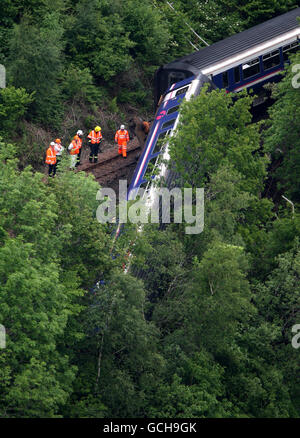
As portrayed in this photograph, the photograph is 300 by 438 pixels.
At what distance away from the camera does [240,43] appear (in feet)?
119

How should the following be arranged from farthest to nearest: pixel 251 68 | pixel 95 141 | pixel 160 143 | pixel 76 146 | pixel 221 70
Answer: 1. pixel 251 68
2. pixel 221 70
3. pixel 95 141
4. pixel 76 146
5. pixel 160 143

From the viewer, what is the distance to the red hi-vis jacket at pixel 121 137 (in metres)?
33.6

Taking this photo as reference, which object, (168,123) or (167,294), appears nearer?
(167,294)

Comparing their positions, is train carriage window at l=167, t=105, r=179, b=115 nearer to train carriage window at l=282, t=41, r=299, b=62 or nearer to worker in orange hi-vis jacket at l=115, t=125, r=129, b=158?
worker in orange hi-vis jacket at l=115, t=125, r=129, b=158

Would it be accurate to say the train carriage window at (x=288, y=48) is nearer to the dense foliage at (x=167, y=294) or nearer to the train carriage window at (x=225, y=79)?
the train carriage window at (x=225, y=79)

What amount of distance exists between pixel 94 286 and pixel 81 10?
1909 cm

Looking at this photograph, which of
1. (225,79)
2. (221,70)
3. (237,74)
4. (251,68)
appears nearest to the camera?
(221,70)

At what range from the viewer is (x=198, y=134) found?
91.9 feet

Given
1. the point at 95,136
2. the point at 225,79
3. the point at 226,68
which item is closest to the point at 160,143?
the point at 95,136

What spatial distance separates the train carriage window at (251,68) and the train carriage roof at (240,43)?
605mm

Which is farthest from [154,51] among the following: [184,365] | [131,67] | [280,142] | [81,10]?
[184,365]

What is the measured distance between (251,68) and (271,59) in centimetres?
116

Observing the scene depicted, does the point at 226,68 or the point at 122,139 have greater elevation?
the point at 226,68

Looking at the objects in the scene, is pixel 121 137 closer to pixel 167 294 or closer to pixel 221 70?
pixel 221 70
